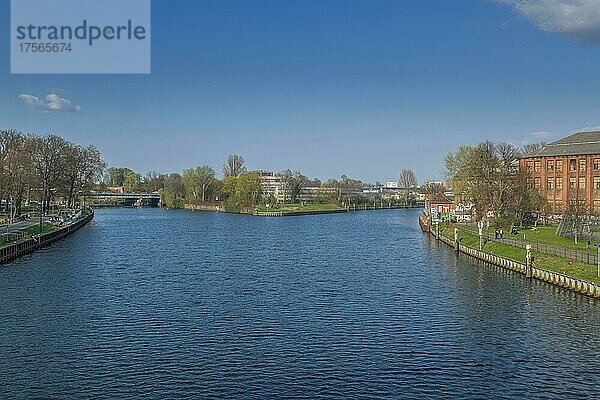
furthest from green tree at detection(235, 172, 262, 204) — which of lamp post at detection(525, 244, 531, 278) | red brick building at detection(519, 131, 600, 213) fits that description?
lamp post at detection(525, 244, 531, 278)

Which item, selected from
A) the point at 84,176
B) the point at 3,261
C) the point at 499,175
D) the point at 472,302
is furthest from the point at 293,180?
the point at 472,302

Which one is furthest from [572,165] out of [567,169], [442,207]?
[442,207]

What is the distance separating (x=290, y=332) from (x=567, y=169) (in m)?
63.4

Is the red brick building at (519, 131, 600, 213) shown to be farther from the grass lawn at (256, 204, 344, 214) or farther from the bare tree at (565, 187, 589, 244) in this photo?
the grass lawn at (256, 204, 344, 214)

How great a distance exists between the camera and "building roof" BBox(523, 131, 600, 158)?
251 ft

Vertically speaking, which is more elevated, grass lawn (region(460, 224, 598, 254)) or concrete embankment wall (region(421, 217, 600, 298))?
grass lawn (region(460, 224, 598, 254))

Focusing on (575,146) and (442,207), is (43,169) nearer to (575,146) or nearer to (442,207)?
(442,207)

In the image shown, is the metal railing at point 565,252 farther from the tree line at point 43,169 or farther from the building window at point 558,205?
the tree line at point 43,169

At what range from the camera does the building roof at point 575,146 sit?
76450 millimetres

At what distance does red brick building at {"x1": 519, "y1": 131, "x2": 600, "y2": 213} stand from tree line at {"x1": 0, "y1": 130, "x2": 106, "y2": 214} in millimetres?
64764

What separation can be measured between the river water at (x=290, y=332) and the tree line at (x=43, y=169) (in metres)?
33.3

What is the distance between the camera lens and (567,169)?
78000 mm

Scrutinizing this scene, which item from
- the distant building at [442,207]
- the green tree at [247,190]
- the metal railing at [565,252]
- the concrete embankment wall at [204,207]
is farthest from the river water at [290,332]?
the concrete embankment wall at [204,207]

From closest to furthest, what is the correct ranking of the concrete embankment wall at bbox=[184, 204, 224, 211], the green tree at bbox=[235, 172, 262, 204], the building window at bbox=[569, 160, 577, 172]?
the building window at bbox=[569, 160, 577, 172] → the green tree at bbox=[235, 172, 262, 204] → the concrete embankment wall at bbox=[184, 204, 224, 211]
